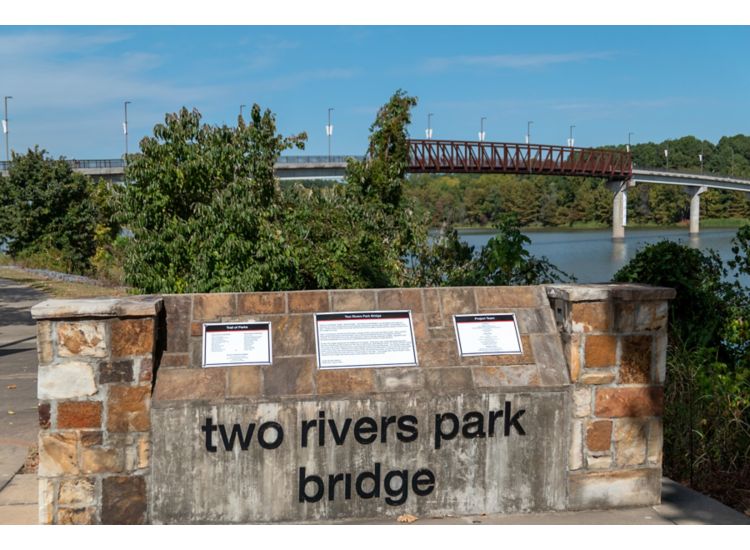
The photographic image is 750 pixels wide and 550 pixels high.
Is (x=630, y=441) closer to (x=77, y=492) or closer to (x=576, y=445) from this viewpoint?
(x=576, y=445)

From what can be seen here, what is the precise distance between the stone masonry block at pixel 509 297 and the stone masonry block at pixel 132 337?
210cm

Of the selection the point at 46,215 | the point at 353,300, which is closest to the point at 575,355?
the point at 353,300

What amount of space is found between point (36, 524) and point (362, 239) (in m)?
6.11

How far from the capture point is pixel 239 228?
8945 millimetres

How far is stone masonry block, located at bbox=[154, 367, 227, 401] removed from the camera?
4871mm

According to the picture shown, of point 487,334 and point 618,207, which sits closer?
point 487,334

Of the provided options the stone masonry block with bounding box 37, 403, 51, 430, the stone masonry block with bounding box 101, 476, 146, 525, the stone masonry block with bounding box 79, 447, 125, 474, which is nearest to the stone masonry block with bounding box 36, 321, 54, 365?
the stone masonry block with bounding box 37, 403, 51, 430

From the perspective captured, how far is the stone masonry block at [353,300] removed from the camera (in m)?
5.37

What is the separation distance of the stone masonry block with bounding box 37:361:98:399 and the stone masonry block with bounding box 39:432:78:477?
233 mm

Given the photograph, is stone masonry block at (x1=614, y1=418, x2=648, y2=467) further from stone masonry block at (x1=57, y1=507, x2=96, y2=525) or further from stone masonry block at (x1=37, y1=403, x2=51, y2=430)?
stone masonry block at (x1=37, y1=403, x2=51, y2=430)

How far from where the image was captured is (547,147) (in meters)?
66.4

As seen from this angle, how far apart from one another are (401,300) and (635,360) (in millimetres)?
1541

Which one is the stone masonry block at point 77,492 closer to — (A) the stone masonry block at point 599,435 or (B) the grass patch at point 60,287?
(A) the stone masonry block at point 599,435

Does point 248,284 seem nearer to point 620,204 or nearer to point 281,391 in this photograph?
point 281,391
